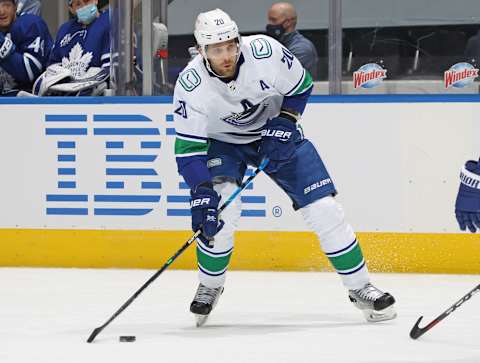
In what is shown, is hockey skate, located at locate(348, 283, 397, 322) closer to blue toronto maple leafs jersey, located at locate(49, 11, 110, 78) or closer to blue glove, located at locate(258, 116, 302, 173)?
blue glove, located at locate(258, 116, 302, 173)

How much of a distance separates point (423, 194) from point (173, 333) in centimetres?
199

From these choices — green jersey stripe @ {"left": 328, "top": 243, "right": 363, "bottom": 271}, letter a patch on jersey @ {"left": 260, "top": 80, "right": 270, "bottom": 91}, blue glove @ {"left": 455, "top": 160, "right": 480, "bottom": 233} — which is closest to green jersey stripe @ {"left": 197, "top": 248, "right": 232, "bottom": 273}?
green jersey stripe @ {"left": 328, "top": 243, "right": 363, "bottom": 271}

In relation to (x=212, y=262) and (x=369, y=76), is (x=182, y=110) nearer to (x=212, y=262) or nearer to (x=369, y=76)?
(x=212, y=262)

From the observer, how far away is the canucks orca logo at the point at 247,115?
4.51 m

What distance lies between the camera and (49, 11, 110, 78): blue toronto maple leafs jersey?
6535mm

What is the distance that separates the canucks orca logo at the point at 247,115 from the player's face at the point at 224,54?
0.66 ft

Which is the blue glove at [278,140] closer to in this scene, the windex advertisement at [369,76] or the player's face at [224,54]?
the player's face at [224,54]

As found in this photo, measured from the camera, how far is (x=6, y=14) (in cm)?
680

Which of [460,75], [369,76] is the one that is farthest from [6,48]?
[460,75]

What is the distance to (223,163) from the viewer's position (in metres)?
4.59

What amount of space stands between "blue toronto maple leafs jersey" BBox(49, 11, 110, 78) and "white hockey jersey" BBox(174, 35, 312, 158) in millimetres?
2084

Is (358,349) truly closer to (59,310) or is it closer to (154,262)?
(59,310)

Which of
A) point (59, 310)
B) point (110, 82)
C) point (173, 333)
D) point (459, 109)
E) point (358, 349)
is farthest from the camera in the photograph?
point (110, 82)

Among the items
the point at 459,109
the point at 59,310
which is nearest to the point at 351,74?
the point at 459,109
